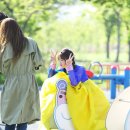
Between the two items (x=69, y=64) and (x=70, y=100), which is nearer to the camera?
(x=69, y=64)

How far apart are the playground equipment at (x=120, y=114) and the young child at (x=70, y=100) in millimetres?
744

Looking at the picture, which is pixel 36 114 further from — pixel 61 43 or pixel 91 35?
pixel 91 35

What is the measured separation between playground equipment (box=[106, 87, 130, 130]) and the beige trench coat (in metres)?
0.82

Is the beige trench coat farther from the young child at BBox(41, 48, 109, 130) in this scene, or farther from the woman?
the young child at BBox(41, 48, 109, 130)

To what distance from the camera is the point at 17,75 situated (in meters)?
5.00

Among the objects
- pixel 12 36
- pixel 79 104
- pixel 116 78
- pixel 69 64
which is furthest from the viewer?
pixel 116 78

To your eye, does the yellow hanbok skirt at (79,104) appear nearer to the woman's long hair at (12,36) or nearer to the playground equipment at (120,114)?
the playground equipment at (120,114)

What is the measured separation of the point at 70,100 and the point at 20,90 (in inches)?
38.9

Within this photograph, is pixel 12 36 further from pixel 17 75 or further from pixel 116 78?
pixel 116 78

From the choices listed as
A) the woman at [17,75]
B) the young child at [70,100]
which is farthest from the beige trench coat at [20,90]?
the young child at [70,100]

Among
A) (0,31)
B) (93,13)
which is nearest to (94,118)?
(0,31)

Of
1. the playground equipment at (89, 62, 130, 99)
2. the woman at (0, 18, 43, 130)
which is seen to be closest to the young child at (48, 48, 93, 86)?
the woman at (0, 18, 43, 130)

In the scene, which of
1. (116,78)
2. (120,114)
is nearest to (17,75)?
(120,114)

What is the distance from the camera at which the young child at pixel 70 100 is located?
227 inches
